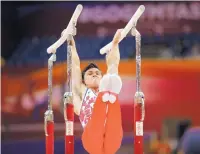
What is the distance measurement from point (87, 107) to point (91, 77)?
0.23m

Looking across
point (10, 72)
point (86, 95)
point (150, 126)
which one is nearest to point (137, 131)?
point (86, 95)

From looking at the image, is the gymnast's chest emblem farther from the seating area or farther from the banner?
the banner

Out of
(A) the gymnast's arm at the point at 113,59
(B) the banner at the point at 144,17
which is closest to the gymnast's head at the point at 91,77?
(A) the gymnast's arm at the point at 113,59

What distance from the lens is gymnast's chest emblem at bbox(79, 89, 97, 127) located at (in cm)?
324

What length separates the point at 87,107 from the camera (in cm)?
326

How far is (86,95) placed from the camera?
3316mm

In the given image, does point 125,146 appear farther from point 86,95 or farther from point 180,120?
point 86,95

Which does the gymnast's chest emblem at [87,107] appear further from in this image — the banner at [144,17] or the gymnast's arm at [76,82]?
the banner at [144,17]

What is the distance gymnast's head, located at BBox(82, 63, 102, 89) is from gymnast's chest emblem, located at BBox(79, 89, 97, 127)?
77 mm

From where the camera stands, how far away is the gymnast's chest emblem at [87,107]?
324cm

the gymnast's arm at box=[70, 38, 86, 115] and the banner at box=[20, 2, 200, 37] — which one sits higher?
the banner at box=[20, 2, 200, 37]

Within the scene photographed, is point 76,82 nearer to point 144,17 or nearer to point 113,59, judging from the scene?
point 113,59

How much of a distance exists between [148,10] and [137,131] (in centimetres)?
363

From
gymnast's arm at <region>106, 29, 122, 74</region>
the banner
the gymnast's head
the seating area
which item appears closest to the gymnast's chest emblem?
the gymnast's head
